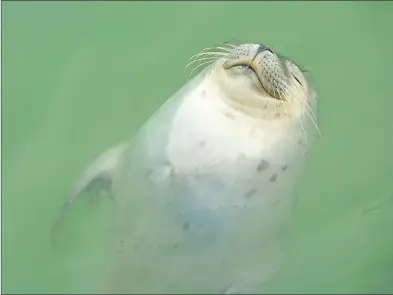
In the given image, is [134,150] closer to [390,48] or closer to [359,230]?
[359,230]

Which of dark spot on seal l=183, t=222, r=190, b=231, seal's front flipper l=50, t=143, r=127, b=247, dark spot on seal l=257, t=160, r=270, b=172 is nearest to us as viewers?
dark spot on seal l=257, t=160, r=270, b=172

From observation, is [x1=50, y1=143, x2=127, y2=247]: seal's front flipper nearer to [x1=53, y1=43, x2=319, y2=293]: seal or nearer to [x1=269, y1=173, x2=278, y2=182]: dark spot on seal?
[x1=53, y1=43, x2=319, y2=293]: seal

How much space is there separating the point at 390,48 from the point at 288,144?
180 centimetres

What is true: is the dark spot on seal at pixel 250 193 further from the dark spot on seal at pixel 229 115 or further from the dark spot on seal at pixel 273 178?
the dark spot on seal at pixel 229 115

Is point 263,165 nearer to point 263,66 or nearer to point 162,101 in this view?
point 263,66

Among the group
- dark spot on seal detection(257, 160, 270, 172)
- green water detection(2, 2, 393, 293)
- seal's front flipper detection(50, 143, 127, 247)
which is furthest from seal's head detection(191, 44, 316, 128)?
seal's front flipper detection(50, 143, 127, 247)

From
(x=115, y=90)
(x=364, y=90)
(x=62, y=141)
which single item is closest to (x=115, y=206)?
(x=62, y=141)

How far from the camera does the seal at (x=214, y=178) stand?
11.3 ft

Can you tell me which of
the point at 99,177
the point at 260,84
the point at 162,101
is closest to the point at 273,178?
the point at 260,84

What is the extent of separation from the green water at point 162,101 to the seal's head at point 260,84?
1.90ft

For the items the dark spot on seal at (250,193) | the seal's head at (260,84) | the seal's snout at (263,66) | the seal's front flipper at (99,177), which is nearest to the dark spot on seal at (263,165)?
the dark spot on seal at (250,193)

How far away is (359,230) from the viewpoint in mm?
4129

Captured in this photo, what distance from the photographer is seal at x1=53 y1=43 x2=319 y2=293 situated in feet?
11.3

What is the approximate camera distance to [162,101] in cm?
450
